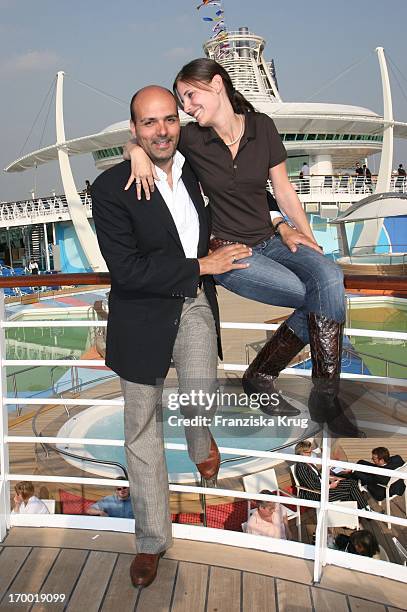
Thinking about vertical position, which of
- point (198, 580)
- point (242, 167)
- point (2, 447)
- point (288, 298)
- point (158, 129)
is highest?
point (158, 129)

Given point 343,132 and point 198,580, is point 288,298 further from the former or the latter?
point 343,132

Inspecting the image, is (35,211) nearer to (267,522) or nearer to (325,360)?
(267,522)

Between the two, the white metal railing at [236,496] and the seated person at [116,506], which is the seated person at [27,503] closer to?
the seated person at [116,506]

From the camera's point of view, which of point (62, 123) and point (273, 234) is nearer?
point (273, 234)

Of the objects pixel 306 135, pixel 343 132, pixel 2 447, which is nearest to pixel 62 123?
pixel 306 135

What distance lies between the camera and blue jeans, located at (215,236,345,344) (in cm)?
183

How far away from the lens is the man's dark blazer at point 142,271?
188 cm

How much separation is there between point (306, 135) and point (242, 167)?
973 inches

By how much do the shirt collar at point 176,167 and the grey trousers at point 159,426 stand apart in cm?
45

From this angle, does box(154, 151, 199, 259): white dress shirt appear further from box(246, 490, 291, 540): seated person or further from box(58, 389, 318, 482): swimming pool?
box(246, 490, 291, 540): seated person

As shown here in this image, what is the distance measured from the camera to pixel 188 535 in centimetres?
254

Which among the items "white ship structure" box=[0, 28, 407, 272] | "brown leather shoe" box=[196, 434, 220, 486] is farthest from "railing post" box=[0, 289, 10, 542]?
"white ship structure" box=[0, 28, 407, 272]

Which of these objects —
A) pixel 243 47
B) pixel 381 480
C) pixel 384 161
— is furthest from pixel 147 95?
pixel 243 47

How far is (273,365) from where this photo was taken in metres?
2.13
